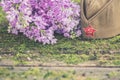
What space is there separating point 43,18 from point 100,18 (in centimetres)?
77

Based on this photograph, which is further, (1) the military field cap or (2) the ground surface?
(1) the military field cap

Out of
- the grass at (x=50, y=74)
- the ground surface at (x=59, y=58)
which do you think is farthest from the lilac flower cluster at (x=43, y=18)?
the grass at (x=50, y=74)

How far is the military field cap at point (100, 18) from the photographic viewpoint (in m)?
5.47

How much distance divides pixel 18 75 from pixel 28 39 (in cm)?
96

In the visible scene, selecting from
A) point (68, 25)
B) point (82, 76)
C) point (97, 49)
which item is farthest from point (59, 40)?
point (82, 76)

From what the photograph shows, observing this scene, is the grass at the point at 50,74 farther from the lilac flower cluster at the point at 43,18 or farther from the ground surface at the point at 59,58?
the lilac flower cluster at the point at 43,18

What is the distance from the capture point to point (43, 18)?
5488 millimetres

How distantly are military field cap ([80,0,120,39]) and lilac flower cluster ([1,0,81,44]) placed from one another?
0.16 m

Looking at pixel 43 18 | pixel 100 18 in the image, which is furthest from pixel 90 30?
pixel 43 18

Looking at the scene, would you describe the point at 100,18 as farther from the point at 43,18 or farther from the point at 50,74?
the point at 50,74

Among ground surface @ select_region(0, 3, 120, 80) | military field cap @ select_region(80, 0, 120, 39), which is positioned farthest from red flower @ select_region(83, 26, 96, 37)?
ground surface @ select_region(0, 3, 120, 80)

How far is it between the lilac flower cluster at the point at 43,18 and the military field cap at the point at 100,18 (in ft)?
0.54

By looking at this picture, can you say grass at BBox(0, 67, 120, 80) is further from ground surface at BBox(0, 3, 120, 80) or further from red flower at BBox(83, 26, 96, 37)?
red flower at BBox(83, 26, 96, 37)

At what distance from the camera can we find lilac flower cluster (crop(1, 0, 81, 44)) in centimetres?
534
